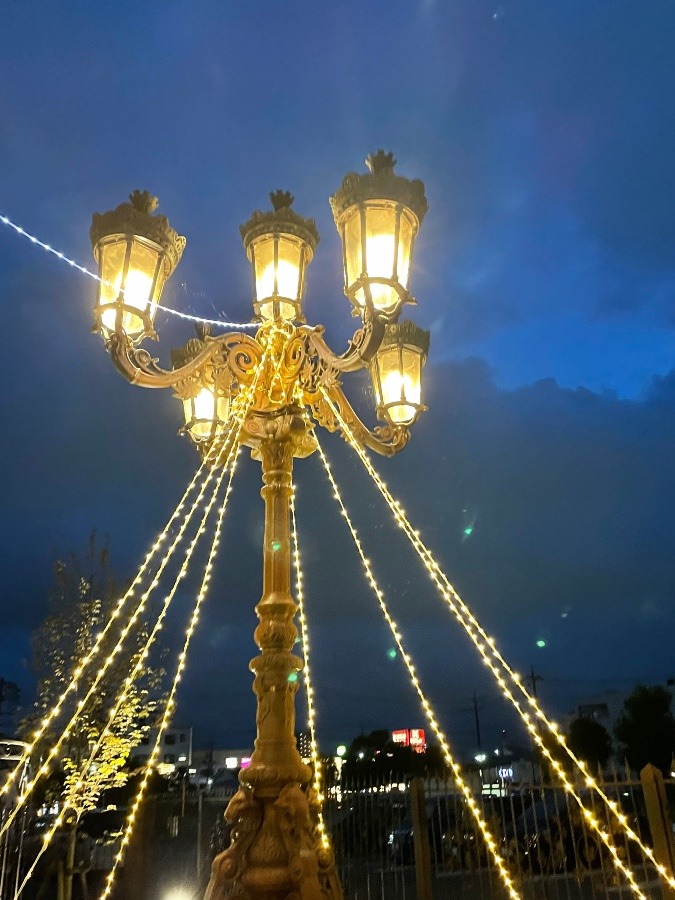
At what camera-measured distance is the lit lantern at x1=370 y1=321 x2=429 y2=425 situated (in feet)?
18.0

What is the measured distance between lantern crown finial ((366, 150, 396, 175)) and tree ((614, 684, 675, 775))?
2781 centimetres

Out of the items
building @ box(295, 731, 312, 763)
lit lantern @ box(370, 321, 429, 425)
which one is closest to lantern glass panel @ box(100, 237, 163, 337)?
lit lantern @ box(370, 321, 429, 425)

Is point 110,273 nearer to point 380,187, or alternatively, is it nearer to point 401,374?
point 380,187

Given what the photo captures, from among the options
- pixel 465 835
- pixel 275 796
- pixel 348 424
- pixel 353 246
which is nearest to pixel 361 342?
pixel 353 246

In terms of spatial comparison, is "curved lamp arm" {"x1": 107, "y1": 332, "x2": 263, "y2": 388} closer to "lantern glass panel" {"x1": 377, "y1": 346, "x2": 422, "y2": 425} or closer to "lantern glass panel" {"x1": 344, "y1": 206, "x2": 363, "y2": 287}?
"lantern glass panel" {"x1": 344, "y1": 206, "x2": 363, "y2": 287}

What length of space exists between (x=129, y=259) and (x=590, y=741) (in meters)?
32.3

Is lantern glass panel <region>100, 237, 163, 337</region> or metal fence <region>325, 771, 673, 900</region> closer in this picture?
lantern glass panel <region>100, 237, 163, 337</region>

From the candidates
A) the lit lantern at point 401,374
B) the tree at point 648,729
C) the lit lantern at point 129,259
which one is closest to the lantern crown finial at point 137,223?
the lit lantern at point 129,259

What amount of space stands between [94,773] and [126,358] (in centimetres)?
767

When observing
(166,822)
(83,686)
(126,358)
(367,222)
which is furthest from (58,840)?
(367,222)

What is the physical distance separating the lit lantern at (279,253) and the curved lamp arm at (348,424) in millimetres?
629

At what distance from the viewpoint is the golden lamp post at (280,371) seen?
399 cm

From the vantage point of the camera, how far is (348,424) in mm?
5359

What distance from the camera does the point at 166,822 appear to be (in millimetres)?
15508
